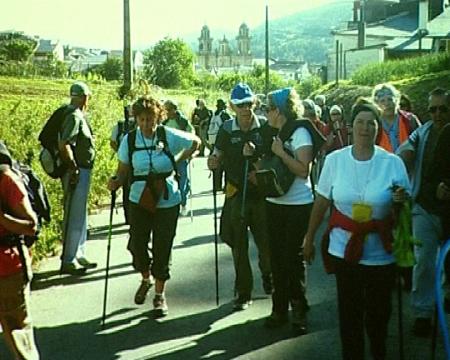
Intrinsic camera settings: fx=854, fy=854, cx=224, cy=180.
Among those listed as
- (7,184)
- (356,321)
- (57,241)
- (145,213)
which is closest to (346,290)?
(356,321)

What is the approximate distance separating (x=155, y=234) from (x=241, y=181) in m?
0.91

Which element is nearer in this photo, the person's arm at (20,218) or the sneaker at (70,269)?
the person's arm at (20,218)

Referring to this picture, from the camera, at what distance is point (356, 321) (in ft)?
17.8

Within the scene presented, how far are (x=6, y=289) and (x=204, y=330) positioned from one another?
244cm

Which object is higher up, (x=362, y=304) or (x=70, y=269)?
(x=362, y=304)

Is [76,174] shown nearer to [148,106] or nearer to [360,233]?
[148,106]

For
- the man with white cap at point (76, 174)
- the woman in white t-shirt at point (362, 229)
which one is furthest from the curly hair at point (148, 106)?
the woman in white t-shirt at point (362, 229)

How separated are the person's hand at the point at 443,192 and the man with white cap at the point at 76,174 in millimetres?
4293

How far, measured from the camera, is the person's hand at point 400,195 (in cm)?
516

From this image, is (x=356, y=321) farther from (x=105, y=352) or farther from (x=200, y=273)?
(x=200, y=273)

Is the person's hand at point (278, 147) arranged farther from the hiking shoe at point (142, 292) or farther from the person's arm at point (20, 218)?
the person's arm at point (20, 218)

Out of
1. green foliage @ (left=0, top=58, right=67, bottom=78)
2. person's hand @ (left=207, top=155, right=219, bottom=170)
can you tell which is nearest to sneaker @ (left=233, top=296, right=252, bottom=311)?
person's hand @ (left=207, top=155, right=219, bottom=170)

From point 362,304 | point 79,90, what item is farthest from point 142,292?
point 362,304

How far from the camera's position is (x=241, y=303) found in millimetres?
7887
